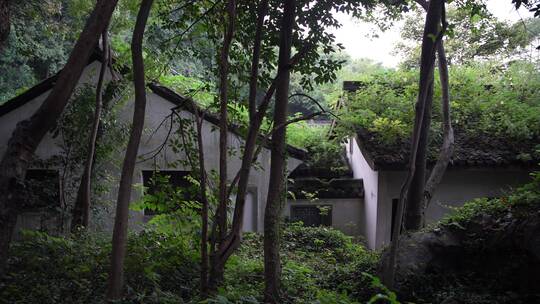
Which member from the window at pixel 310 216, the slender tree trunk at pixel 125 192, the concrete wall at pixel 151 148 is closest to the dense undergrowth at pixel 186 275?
the slender tree trunk at pixel 125 192

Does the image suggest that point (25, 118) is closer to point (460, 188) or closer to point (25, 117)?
point (25, 117)

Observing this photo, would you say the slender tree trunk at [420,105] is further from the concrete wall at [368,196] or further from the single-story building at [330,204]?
the single-story building at [330,204]

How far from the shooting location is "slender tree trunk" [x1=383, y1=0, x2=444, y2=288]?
5.43m

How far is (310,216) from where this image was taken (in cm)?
1279

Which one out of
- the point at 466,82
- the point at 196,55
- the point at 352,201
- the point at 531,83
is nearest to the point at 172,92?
the point at 196,55

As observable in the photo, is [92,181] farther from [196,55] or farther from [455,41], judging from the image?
[455,41]

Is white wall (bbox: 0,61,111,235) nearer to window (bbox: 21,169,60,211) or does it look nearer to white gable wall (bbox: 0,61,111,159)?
white gable wall (bbox: 0,61,111,159)

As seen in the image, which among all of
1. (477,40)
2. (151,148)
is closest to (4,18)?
(151,148)

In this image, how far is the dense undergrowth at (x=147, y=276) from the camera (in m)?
4.80

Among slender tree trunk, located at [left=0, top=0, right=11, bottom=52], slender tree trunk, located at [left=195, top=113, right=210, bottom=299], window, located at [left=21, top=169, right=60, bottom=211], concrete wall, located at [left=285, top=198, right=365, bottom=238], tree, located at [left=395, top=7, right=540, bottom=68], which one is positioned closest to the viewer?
slender tree trunk, located at [left=195, top=113, right=210, bottom=299]

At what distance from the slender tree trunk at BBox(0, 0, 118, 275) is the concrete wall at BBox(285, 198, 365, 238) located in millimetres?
8841

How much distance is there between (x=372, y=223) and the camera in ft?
37.3

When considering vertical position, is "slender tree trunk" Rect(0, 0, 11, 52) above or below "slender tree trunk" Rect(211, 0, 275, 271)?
above

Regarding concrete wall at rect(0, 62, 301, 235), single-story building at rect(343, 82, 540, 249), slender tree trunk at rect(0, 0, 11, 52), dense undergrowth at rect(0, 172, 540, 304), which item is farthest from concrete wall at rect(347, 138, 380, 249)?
slender tree trunk at rect(0, 0, 11, 52)
